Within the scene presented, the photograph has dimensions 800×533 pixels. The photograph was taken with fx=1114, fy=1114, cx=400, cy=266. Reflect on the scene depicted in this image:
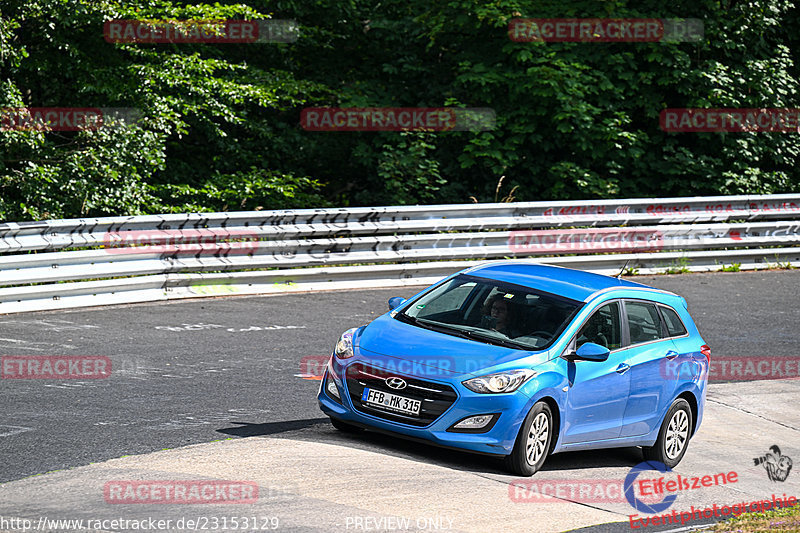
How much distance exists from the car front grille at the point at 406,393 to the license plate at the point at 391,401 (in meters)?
0.03

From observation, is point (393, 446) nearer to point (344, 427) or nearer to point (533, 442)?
point (344, 427)

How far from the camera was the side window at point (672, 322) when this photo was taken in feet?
33.2

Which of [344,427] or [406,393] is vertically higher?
[406,393]

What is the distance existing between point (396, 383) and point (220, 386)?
263cm

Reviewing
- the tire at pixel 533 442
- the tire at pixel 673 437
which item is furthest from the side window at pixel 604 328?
the tire at pixel 673 437

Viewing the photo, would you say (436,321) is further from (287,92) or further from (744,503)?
(287,92)

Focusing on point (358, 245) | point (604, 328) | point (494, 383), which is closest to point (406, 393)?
point (494, 383)

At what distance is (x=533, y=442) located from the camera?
8578 mm

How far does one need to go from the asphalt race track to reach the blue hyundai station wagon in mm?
336

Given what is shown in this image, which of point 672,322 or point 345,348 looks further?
point 672,322

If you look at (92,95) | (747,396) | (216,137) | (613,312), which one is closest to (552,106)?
(216,137)

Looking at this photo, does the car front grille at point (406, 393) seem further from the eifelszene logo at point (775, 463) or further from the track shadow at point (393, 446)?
the eifelszene logo at point (775, 463)

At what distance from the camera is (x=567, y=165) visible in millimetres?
22281

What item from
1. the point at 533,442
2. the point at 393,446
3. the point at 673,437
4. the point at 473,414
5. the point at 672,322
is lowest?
the point at 673,437
